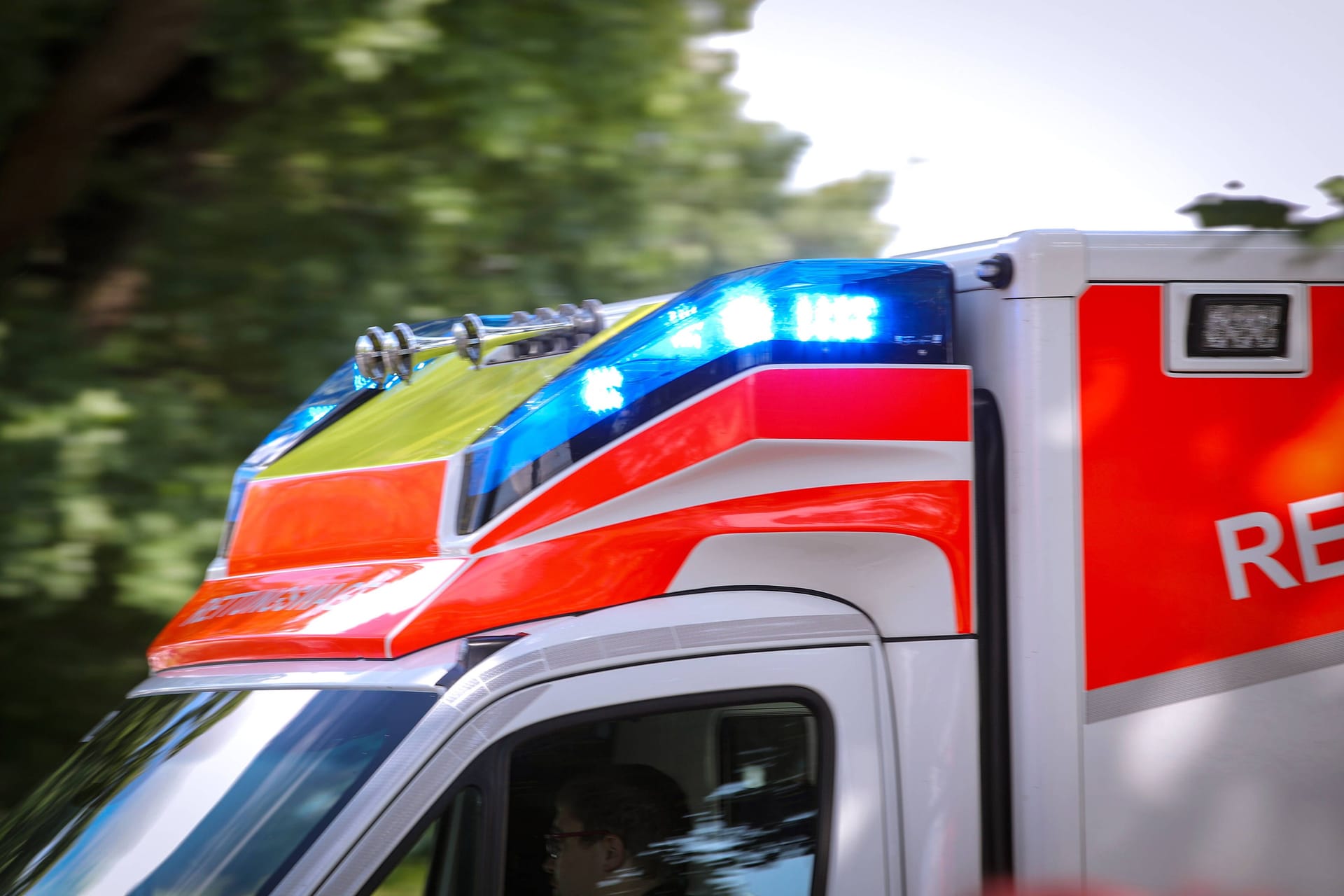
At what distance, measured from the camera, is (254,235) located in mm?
5750

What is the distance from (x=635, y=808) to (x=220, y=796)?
62 cm

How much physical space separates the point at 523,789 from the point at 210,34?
4.05 meters

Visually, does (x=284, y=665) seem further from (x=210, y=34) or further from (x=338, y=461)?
(x=210, y=34)

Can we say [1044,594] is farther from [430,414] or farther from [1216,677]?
[430,414]

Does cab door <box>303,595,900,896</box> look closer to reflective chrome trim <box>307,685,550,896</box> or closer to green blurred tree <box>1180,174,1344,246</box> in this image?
reflective chrome trim <box>307,685,550,896</box>

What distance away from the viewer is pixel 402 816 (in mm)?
1866

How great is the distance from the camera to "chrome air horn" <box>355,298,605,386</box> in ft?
8.62

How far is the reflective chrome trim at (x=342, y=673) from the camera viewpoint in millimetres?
1988

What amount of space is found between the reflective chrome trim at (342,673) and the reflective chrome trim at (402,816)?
9 centimetres

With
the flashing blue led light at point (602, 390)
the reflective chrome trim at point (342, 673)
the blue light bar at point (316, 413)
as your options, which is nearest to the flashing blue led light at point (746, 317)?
the flashing blue led light at point (602, 390)

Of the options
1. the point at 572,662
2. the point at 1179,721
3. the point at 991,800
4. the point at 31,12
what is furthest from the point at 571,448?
the point at 31,12

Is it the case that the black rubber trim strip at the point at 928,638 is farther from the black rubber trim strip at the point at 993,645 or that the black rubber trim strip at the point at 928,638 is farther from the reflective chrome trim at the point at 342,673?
the reflective chrome trim at the point at 342,673

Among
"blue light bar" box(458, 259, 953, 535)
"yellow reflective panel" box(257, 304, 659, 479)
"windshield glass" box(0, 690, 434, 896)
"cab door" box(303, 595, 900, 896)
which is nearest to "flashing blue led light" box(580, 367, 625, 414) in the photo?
"blue light bar" box(458, 259, 953, 535)

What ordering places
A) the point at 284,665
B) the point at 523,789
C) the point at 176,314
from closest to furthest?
the point at 523,789 → the point at 284,665 → the point at 176,314
